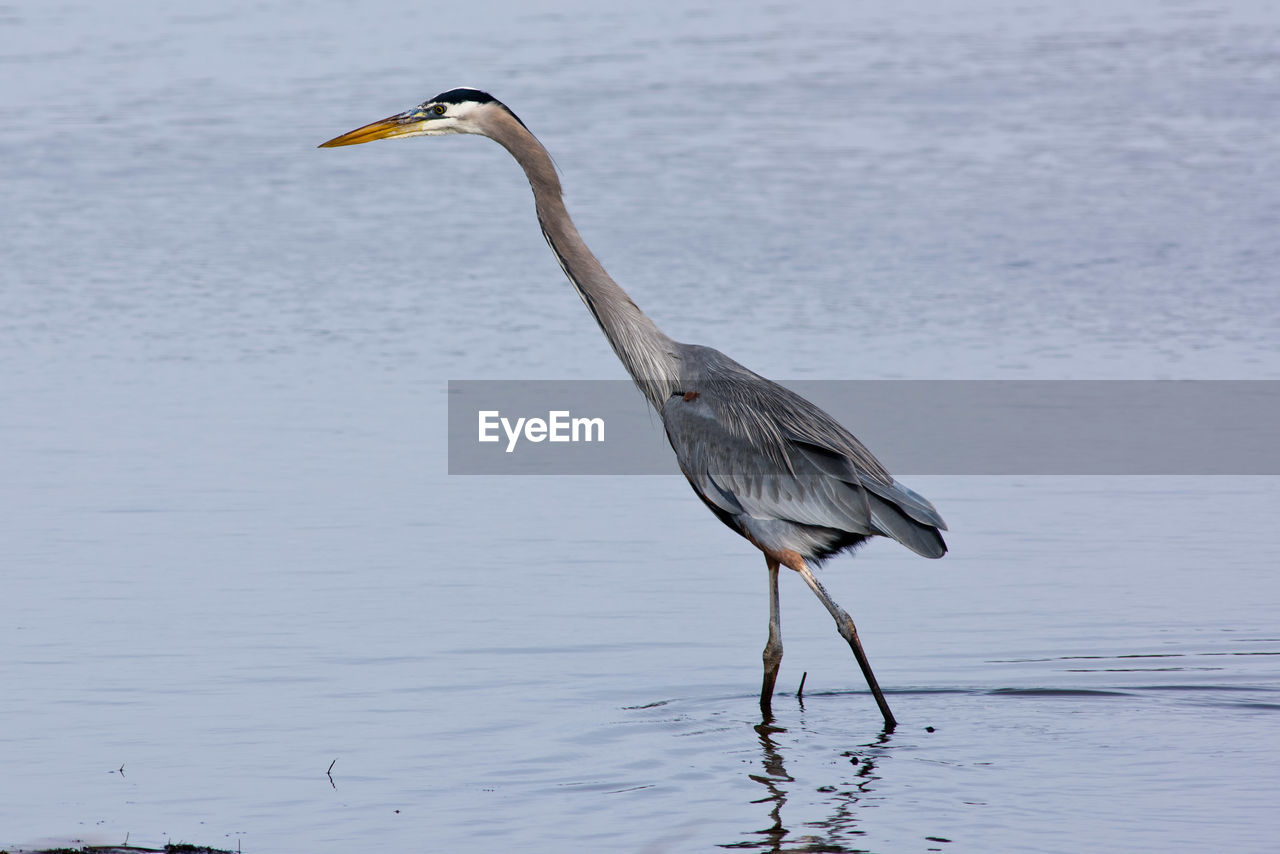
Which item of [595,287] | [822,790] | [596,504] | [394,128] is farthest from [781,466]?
[596,504]

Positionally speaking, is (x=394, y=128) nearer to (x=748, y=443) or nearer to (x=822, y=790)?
(x=748, y=443)

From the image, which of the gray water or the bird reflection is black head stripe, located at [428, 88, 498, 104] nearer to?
the gray water

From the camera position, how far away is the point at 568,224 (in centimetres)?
816

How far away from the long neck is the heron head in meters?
0.10

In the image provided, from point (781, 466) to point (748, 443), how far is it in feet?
0.58

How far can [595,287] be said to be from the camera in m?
8.09

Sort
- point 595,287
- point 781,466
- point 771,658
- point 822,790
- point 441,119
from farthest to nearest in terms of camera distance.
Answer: point 441,119 < point 595,287 < point 781,466 < point 771,658 < point 822,790

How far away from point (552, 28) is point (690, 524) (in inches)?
896

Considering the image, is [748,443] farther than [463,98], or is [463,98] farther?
[463,98]

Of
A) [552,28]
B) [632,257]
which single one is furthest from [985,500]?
[552,28]

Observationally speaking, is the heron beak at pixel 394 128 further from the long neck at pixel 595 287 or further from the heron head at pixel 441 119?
the long neck at pixel 595 287

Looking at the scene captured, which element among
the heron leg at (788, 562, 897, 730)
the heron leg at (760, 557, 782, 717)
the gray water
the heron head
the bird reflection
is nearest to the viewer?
the bird reflection

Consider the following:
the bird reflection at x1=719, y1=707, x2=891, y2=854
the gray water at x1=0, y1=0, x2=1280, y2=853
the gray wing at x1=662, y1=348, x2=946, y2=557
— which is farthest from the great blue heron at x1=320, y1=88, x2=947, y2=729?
the gray water at x1=0, y1=0, x2=1280, y2=853

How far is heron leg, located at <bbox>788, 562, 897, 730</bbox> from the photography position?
7105 millimetres
